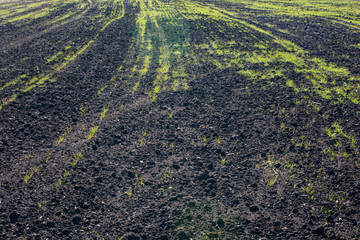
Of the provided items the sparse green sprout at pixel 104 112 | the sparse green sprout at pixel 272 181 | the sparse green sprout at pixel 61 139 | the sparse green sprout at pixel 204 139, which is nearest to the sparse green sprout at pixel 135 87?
the sparse green sprout at pixel 104 112

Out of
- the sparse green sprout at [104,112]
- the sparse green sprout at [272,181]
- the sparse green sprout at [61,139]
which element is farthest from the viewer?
the sparse green sprout at [104,112]

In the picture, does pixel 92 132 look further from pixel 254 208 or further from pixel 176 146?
pixel 254 208

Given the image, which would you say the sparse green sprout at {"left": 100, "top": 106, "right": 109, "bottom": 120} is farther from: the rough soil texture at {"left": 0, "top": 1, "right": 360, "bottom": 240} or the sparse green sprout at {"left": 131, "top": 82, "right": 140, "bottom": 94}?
the sparse green sprout at {"left": 131, "top": 82, "right": 140, "bottom": 94}

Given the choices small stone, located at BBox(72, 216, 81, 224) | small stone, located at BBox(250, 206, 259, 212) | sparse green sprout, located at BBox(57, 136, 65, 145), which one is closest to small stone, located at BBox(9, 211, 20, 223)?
small stone, located at BBox(72, 216, 81, 224)

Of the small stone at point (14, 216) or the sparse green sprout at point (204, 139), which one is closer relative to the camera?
the small stone at point (14, 216)

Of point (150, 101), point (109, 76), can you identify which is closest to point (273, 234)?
point (150, 101)

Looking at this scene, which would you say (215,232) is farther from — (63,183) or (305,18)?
(305,18)

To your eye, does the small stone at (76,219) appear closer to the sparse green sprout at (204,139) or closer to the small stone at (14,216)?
the small stone at (14,216)

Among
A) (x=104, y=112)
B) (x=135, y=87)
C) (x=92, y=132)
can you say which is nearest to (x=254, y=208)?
(x=92, y=132)

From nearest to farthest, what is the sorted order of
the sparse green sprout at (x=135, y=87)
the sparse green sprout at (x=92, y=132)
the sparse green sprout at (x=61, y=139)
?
the sparse green sprout at (x=61, y=139)
the sparse green sprout at (x=92, y=132)
the sparse green sprout at (x=135, y=87)

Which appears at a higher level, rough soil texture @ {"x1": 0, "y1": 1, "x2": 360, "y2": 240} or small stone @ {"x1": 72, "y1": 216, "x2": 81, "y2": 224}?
rough soil texture @ {"x1": 0, "y1": 1, "x2": 360, "y2": 240}
